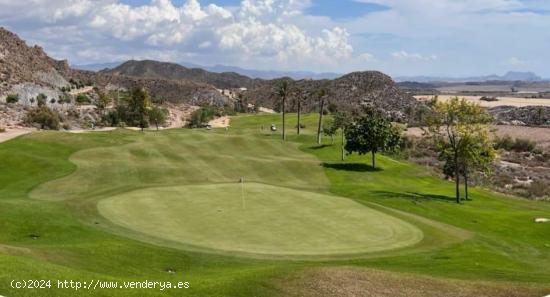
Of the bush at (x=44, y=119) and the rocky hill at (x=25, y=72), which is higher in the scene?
the rocky hill at (x=25, y=72)

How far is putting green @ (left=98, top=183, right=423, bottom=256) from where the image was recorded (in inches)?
1089

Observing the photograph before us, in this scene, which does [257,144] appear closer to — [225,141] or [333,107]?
[225,141]

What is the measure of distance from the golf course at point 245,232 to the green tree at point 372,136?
1330 cm

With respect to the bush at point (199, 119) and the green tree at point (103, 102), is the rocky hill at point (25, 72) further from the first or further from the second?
the bush at point (199, 119)

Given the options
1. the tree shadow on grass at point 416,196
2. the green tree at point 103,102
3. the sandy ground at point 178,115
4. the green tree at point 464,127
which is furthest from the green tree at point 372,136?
the sandy ground at point 178,115

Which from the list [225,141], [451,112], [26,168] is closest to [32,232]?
[26,168]

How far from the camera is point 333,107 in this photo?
167m

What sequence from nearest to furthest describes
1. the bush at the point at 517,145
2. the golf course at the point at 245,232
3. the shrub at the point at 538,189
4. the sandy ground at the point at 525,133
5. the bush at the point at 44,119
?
the golf course at the point at 245,232 → the shrub at the point at 538,189 → the bush at the point at 517,145 → the bush at the point at 44,119 → the sandy ground at the point at 525,133

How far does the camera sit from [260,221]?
32.0 meters

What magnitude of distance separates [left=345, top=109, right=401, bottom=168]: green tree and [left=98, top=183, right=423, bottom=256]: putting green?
1277 inches

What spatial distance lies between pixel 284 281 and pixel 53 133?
189 ft

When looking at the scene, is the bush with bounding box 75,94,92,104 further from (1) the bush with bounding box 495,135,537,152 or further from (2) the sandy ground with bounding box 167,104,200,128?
(1) the bush with bounding box 495,135,537,152

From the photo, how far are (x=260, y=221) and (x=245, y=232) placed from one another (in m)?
2.43

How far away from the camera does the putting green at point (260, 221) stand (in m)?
27.7
